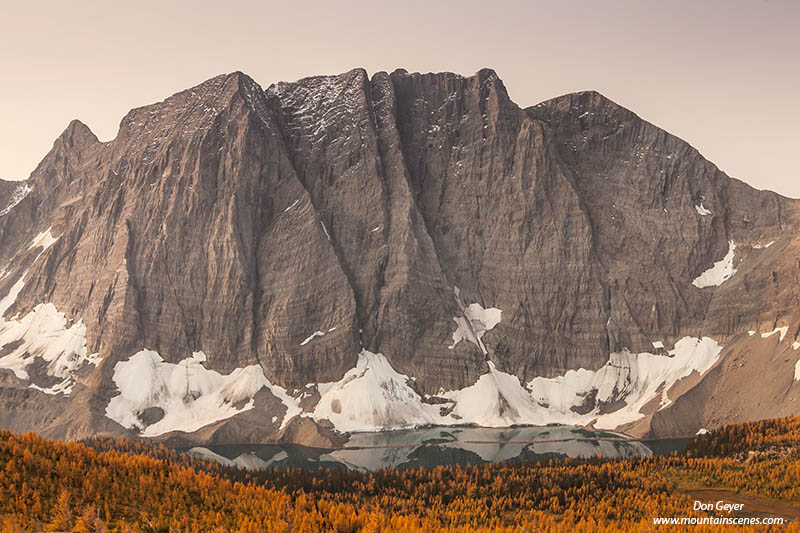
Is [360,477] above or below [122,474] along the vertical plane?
below

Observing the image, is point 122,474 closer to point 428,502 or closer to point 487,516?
point 487,516

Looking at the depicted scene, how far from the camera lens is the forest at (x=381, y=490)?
52.8 meters

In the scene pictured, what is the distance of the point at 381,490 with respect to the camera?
119 meters

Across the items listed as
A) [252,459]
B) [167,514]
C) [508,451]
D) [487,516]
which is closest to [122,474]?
[167,514]

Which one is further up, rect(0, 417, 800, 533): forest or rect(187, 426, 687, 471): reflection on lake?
rect(0, 417, 800, 533): forest

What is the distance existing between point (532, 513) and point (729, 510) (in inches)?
893

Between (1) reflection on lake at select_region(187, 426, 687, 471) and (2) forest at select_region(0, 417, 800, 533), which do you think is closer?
(2) forest at select_region(0, 417, 800, 533)

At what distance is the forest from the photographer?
52.8 metres

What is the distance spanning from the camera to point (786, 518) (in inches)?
3127

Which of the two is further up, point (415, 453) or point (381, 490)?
point (381, 490)

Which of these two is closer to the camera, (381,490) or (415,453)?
(381,490)

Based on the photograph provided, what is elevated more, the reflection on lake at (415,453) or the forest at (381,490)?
the forest at (381,490)

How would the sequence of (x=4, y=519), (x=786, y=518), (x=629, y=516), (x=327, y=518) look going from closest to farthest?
(x=4, y=519) < (x=327, y=518) < (x=786, y=518) < (x=629, y=516)

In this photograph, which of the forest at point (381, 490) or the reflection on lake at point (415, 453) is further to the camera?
the reflection on lake at point (415, 453)
